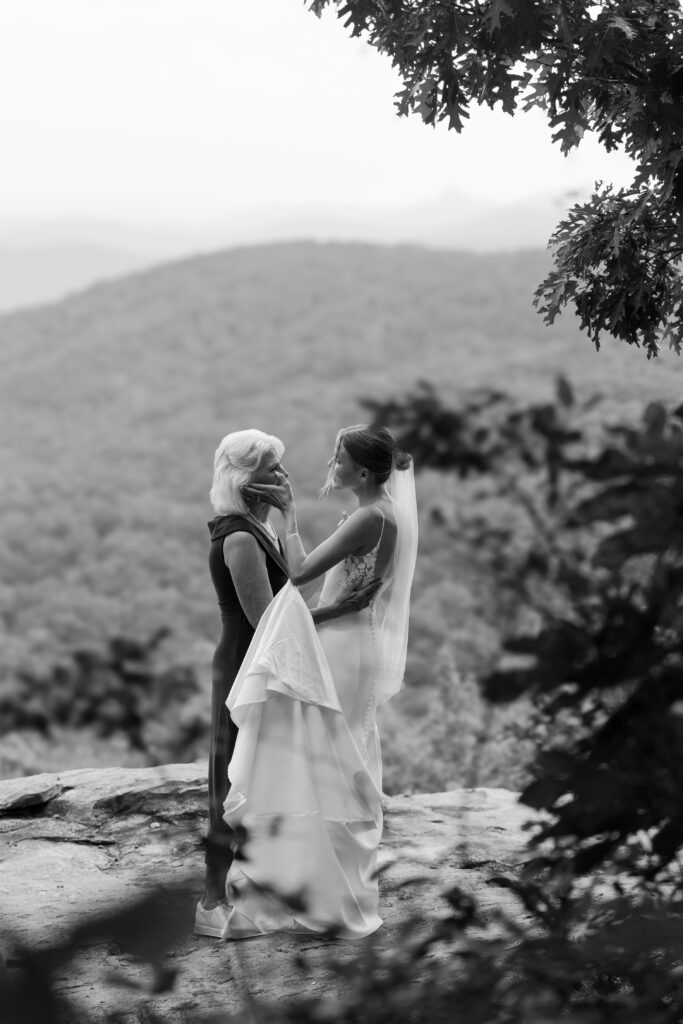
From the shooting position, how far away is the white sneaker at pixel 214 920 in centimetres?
434

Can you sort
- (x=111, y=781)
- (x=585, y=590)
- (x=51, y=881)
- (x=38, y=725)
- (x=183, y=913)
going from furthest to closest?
(x=38, y=725) → (x=111, y=781) → (x=51, y=881) → (x=585, y=590) → (x=183, y=913)

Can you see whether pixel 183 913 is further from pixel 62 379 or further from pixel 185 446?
pixel 62 379

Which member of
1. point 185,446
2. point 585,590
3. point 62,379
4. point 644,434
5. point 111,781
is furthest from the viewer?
point 62,379

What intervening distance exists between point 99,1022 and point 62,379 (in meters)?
37.9

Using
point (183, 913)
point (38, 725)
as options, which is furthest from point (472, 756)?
point (38, 725)

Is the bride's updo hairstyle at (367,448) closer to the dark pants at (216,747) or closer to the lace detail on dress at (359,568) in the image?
the lace detail on dress at (359,568)

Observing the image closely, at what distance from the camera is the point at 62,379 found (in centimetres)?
3762

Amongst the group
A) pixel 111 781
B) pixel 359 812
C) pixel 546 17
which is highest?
pixel 546 17

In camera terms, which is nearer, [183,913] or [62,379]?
[183,913]

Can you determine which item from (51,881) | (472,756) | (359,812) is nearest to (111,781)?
(51,881)

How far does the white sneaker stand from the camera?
14.2ft

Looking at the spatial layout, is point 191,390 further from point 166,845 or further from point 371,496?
point 371,496

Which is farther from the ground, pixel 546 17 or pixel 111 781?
pixel 546 17

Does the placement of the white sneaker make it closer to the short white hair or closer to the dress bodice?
the dress bodice
